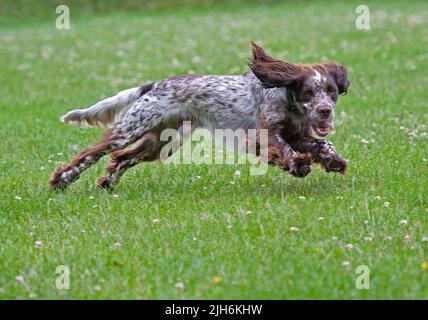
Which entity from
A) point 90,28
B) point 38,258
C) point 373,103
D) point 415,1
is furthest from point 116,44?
point 38,258

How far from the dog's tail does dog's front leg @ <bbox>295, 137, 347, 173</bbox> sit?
1.56 m

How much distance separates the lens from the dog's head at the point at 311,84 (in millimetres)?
6789

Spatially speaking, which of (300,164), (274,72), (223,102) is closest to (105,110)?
(223,102)

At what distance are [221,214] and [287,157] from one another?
89cm

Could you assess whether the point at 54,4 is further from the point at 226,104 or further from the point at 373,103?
the point at 226,104

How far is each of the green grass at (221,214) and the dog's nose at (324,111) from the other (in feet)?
1.93

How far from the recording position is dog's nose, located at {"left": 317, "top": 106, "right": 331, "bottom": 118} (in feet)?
22.0

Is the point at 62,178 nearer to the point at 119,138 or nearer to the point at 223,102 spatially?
the point at 119,138

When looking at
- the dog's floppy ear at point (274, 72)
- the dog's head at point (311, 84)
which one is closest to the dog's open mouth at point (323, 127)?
the dog's head at point (311, 84)

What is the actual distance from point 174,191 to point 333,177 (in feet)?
4.38

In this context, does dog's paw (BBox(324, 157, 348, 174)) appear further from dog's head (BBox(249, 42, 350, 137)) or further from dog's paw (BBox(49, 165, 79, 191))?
dog's paw (BBox(49, 165, 79, 191))

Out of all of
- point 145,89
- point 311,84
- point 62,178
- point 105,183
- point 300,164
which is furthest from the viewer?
Answer: point 145,89

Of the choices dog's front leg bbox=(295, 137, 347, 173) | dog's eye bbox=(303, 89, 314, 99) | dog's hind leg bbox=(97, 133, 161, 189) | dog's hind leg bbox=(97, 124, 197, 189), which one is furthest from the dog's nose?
dog's hind leg bbox=(97, 133, 161, 189)

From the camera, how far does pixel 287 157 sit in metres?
6.78
